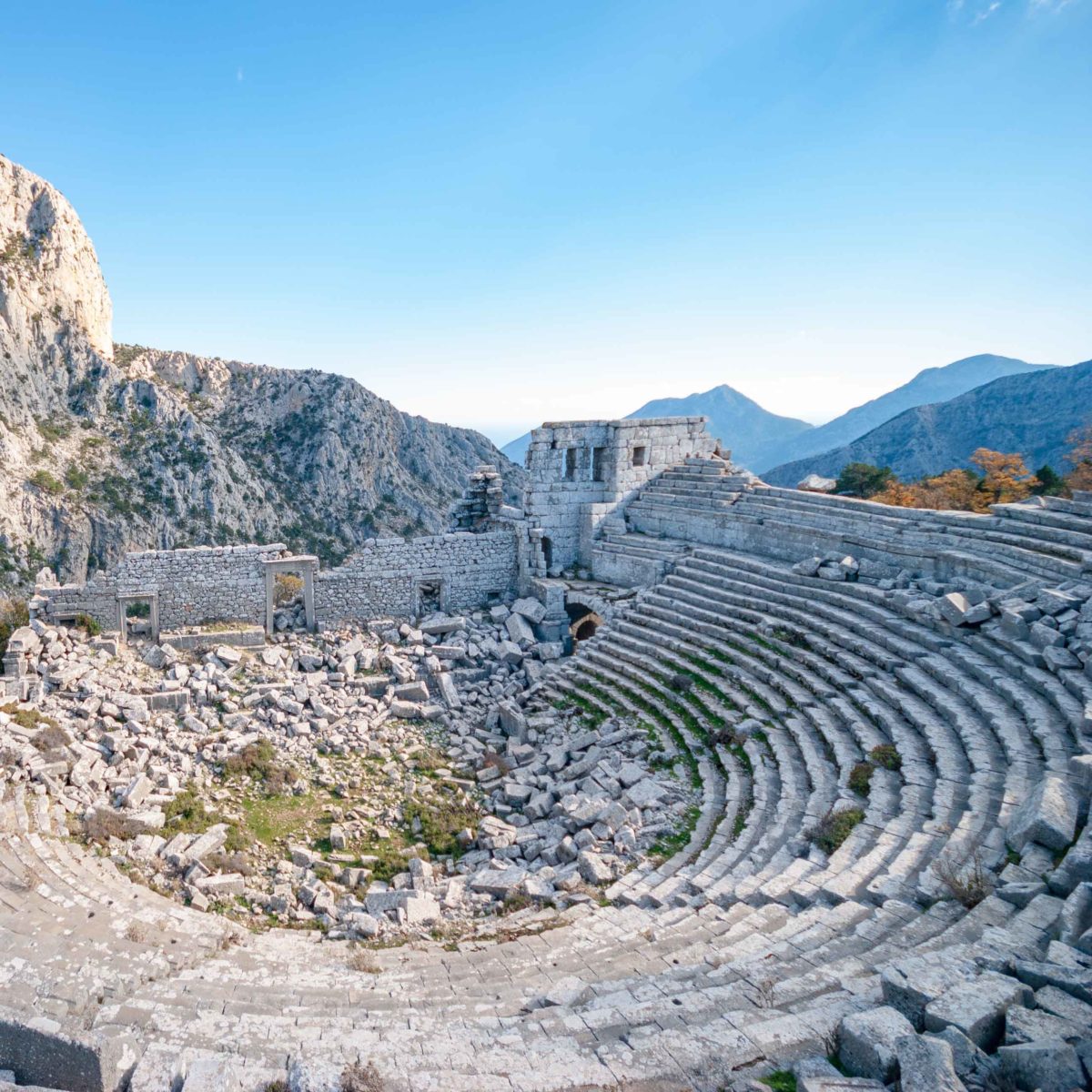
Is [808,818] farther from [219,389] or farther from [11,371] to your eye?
[219,389]

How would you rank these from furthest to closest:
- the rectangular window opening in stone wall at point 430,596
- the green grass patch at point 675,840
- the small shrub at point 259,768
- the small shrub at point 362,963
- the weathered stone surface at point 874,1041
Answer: the rectangular window opening in stone wall at point 430,596 → the small shrub at point 259,768 → the green grass patch at point 675,840 → the small shrub at point 362,963 → the weathered stone surface at point 874,1041

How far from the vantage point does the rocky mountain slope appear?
42.0 meters

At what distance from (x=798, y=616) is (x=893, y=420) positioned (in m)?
55.9

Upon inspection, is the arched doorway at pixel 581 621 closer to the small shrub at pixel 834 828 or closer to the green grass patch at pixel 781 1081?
the small shrub at pixel 834 828

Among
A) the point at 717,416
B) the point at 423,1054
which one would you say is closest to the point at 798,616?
the point at 423,1054

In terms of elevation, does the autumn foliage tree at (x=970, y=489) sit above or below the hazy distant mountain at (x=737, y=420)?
below

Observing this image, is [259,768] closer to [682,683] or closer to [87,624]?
[87,624]

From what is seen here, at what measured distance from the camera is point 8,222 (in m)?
48.0

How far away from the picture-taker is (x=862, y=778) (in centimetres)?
905

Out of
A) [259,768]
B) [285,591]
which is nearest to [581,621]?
[285,591]

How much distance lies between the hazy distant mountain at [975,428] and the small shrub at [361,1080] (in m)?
53.7

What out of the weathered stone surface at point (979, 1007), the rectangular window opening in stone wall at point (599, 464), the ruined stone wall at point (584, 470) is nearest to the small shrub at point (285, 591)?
the ruined stone wall at point (584, 470)

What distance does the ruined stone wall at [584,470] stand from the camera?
20.1 meters

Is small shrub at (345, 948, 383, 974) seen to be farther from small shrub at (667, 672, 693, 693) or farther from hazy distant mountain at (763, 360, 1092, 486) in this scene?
hazy distant mountain at (763, 360, 1092, 486)
